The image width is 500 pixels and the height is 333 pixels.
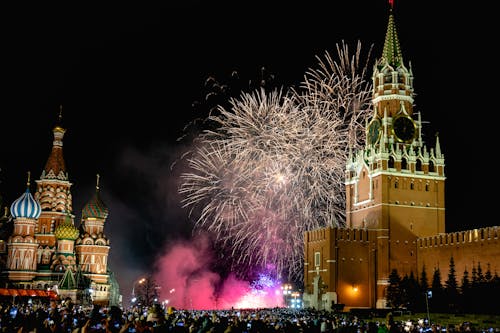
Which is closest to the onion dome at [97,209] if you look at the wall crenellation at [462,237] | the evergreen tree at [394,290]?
the evergreen tree at [394,290]

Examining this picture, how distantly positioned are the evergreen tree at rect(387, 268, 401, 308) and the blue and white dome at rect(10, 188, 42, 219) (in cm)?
4165

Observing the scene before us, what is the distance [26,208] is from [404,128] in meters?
42.1

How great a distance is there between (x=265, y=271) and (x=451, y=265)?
2323 cm

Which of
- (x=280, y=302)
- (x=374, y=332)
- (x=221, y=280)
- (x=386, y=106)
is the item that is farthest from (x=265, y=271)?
(x=374, y=332)

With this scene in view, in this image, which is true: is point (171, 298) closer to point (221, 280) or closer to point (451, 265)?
point (221, 280)

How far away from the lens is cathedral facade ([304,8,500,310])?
55.5 meters

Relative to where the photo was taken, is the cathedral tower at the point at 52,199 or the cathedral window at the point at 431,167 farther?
the cathedral tower at the point at 52,199

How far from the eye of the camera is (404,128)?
2365 inches

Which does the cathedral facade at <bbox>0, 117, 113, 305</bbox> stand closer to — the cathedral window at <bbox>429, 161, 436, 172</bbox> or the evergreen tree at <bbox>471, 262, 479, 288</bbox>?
the cathedral window at <bbox>429, 161, 436, 172</bbox>

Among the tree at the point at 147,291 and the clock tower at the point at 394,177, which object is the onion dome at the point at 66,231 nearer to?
the tree at the point at 147,291

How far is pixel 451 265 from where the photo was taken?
164 feet

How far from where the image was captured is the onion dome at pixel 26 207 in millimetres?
76125

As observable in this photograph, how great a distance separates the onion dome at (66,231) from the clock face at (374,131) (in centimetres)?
3705

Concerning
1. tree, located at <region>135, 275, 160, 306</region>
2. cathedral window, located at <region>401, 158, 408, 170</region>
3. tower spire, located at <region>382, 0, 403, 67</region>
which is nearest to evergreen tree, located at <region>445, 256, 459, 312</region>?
cathedral window, located at <region>401, 158, 408, 170</region>
